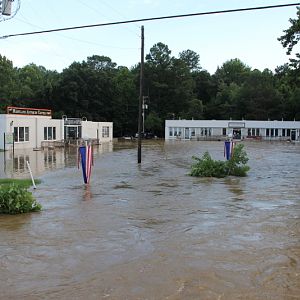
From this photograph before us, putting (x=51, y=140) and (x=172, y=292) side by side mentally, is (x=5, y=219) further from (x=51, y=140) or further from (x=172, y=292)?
(x=51, y=140)

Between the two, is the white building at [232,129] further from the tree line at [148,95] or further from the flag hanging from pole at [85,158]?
the flag hanging from pole at [85,158]

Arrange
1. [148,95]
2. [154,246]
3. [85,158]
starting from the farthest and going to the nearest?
[148,95] < [85,158] < [154,246]

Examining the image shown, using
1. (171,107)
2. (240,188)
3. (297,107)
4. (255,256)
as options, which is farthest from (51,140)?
(297,107)

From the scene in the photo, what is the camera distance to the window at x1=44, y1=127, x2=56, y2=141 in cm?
5027

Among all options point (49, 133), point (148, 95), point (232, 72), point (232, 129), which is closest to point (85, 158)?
point (49, 133)

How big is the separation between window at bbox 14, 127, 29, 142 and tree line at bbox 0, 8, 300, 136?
38857mm

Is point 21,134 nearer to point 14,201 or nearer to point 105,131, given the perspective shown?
point 105,131

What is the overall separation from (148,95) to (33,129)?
55.6 m

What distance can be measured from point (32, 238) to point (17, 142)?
36.0 meters

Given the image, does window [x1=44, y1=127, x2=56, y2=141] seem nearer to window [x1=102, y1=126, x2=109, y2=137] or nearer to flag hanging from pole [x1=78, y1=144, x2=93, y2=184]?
window [x1=102, y1=126, x2=109, y2=137]

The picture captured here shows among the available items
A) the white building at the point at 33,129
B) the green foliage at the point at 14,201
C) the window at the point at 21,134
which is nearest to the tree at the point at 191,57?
the white building at the point at 33,129

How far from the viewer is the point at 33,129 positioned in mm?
46938

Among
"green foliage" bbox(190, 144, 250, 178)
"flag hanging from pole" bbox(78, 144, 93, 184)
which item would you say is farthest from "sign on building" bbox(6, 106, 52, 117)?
"flag hanging from pole" bbox(78, 144, 93, 184)

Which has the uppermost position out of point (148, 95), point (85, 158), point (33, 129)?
point (148, 95)
